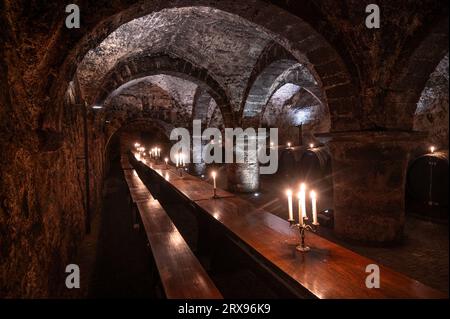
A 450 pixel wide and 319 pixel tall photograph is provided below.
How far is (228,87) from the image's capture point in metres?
7.62

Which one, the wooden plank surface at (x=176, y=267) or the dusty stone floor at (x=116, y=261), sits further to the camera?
the dusty stone floor at (x=116, y=261)

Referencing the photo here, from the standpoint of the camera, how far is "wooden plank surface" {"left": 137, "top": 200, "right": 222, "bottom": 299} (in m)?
1.86

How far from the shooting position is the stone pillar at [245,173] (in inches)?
315

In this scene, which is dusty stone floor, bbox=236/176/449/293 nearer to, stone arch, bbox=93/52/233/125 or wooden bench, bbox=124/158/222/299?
wooden bench, bbox=124/158/222/299

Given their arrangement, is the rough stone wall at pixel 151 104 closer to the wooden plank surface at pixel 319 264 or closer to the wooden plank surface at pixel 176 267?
the wooden plank surface at pixel 176 267

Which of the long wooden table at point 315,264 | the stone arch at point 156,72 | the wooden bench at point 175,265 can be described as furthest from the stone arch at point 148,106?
the long wooden table at point 315,264

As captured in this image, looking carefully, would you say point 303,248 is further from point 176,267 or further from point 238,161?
point 238,161

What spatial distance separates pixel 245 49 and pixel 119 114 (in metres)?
8.61

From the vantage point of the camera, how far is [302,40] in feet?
13.0

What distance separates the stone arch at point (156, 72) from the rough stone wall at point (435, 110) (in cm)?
504

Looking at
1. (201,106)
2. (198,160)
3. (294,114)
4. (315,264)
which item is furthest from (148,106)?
(315,264)

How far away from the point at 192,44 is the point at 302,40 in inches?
140

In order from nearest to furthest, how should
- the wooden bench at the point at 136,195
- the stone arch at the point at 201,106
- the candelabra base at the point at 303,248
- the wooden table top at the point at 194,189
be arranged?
the candelabra base at the point at 303,248 → the wooden table top at the point at 194,189 → the wooden bench at the point at 136,195 → the stone arch at the point at 201,106
